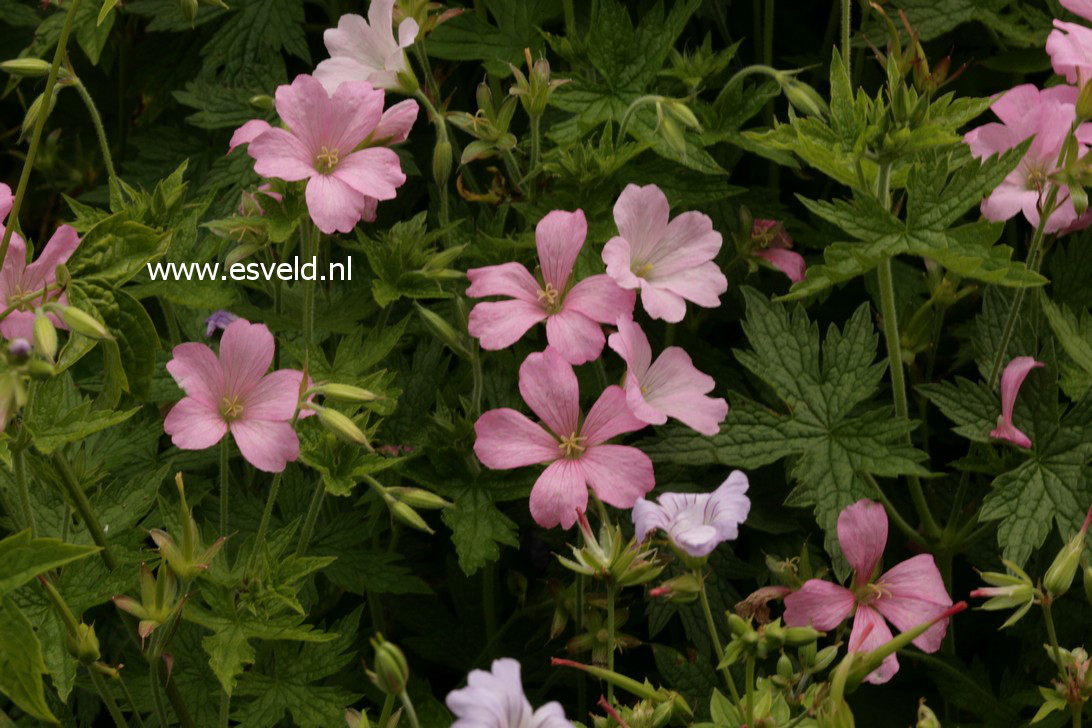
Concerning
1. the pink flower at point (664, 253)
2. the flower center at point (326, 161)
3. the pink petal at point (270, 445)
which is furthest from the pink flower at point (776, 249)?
the pink petal at point (270, 445)

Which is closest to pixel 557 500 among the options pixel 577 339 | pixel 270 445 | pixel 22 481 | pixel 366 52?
pixel 577 339

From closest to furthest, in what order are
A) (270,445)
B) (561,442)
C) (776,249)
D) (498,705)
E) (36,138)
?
(498,705) → (36,138) → (270,445) → (561,442) → (776,249)

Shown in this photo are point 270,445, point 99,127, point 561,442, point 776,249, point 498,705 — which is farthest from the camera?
point 776,249

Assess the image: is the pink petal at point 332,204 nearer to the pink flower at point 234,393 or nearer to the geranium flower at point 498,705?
the pink flower at point 234,393

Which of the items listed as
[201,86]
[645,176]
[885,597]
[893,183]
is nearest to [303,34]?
[201,86]

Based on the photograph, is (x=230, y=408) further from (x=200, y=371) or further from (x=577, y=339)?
(x=577, y=339)
